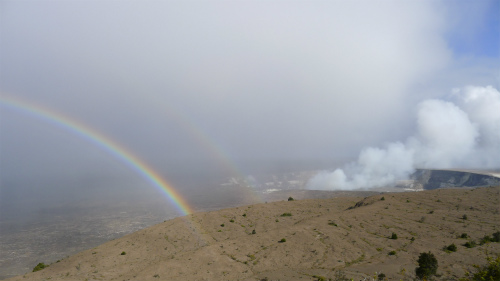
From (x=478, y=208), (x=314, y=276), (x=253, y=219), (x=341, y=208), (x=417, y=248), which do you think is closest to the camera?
(x=314, y=276)

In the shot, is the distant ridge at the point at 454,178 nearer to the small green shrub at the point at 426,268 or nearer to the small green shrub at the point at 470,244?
the small green shrub at the point at 470,244

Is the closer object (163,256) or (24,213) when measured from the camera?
(163,256)

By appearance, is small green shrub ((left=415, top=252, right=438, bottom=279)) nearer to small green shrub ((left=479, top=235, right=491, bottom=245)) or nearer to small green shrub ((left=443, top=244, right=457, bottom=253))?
small green shrub ((left=443, top=244, right=457, bottom=253))

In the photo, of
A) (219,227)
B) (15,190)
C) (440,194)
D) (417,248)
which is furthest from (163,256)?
(15,190)

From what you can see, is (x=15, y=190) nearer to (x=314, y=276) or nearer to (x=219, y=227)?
(x=219, y=227)

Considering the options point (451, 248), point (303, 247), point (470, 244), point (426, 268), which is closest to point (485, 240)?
point (470, 244)

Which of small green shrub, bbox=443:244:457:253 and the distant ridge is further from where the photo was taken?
the distant ridge

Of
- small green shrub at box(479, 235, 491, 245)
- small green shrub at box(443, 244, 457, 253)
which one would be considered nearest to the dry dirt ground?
small green shrub at box(443, 244, 457, 253)

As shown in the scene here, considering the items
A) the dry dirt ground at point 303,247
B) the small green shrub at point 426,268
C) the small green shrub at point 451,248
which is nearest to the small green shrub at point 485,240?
the dry dirt ground at point 303,247
